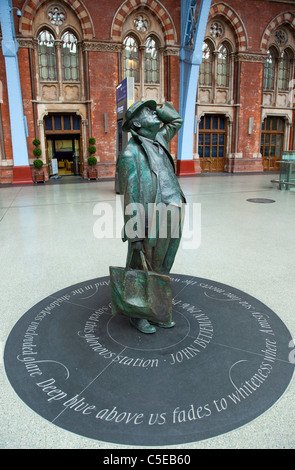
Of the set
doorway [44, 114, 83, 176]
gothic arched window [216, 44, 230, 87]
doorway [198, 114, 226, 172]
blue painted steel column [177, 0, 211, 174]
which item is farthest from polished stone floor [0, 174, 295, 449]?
gothic arched window [216, 44, 230, 87]

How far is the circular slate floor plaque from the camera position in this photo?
1880mm

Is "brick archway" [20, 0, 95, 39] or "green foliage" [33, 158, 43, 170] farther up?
"brick archway" [20, 0, 95, 39]

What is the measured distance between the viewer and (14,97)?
13578mm

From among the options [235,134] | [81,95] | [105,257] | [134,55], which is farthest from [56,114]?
[105,257]

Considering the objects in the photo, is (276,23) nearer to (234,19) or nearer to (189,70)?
(234,19)

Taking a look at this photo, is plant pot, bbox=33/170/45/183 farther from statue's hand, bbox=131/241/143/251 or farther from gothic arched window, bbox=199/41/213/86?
statue's hand, bbox=131/241/143/251

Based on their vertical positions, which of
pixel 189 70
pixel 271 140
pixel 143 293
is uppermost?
pixel 189 70

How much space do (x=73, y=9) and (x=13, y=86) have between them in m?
4.44

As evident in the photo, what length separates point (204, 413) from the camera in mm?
1922

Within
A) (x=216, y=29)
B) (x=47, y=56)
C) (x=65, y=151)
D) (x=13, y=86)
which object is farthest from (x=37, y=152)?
(x=216, y=29)

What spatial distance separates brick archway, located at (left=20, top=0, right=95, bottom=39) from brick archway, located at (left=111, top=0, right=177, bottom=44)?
3.48 feet

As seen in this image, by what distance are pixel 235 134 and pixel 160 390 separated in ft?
58.4

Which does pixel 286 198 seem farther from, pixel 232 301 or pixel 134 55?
pixel 134 55

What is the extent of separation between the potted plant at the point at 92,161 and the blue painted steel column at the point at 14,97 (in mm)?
2694
